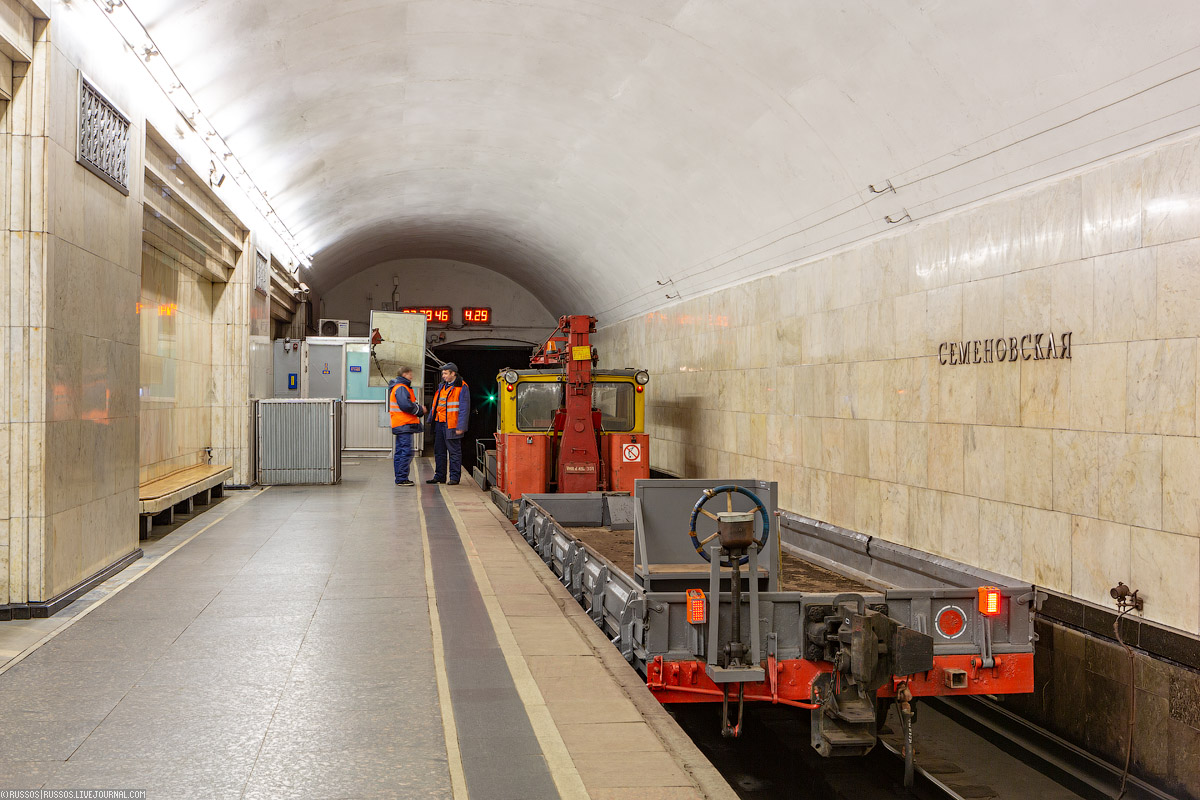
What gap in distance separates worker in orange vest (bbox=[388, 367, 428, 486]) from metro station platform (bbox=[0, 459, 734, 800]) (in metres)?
6.49

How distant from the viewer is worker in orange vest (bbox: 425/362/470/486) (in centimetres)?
1439

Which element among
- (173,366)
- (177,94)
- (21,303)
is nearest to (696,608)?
(21,303)

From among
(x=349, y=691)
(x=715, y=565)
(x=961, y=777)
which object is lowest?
(x=961, y=777)

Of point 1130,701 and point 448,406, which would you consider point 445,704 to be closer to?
point 1130,701

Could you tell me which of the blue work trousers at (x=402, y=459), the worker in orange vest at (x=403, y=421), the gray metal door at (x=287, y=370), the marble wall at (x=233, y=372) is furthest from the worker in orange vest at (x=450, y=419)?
the gray metal door at (x=287, y=370)

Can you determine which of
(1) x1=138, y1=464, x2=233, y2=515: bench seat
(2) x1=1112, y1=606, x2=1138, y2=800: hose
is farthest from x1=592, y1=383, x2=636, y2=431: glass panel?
(2) x1=1112, y1=606, x2=1138, y2=800: hose

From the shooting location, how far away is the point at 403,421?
47.5 ft

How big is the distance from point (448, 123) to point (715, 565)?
31.3ft

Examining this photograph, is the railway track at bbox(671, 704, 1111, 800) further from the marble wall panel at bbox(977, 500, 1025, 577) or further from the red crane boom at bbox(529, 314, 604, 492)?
the red crane boom at bbox(529, 314, 604, 492)

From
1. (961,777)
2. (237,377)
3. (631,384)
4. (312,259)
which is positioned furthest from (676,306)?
(961,777)

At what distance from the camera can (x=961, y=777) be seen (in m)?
6.45

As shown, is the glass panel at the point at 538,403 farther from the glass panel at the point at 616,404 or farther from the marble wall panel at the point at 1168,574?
the marble wall panel at the point at 1168,574

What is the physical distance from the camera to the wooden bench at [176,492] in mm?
8844

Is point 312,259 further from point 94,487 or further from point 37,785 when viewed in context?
point 37,785
